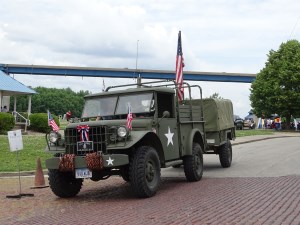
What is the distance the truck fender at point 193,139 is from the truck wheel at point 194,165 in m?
0.20

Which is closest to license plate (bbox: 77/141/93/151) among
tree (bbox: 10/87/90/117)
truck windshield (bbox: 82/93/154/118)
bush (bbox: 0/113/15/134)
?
truck windshield (bbox: 82/93/154/118)

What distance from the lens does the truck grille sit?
9.46 metres

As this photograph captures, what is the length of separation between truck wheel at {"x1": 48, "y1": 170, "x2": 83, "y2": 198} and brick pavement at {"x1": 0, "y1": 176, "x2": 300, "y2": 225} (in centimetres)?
20

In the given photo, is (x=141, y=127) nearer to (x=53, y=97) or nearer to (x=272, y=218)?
(x=272, y=218)

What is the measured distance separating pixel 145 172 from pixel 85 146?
4.28 feet

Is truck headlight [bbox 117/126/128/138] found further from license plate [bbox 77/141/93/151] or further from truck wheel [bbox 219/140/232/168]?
truck wheel [bbox 219/140/232/168]

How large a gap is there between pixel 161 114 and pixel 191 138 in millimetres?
1409

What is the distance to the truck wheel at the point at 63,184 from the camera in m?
10.1

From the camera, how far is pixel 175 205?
8562mm

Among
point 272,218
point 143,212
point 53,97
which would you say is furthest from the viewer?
point 53,97

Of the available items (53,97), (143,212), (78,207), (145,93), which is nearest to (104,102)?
(145,93)

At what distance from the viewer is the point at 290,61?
169 feet

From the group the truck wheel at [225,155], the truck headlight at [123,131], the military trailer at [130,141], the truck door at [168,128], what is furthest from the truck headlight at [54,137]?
the truck wheel at [225,155]

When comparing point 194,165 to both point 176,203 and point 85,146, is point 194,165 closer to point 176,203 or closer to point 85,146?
point 176,203
